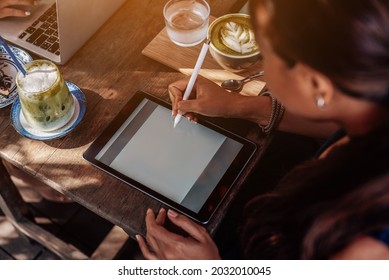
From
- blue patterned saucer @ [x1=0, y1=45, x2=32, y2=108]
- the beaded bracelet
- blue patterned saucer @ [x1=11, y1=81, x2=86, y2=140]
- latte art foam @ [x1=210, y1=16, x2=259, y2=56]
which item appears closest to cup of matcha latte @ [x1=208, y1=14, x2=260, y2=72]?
latte art foam @ [x1=210, y1=16, x2=259, y2=56]

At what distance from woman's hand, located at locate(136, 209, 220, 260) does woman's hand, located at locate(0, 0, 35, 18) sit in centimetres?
73

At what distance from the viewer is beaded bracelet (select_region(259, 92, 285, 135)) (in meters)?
1.12

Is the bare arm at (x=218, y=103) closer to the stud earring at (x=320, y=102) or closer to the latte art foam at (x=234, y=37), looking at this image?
the latte art foam at (x=234, y=37)

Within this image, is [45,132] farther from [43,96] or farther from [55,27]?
[55,27]

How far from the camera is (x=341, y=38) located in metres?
0.70

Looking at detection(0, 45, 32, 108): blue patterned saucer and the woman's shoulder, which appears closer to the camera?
the woman's shoulder

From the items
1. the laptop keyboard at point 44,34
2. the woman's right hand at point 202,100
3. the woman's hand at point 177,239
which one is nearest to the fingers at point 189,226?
the woman's hand at point 177,239

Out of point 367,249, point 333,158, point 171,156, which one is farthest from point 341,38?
point 171,156

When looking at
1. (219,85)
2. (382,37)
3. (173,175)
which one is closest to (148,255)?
(173,175)

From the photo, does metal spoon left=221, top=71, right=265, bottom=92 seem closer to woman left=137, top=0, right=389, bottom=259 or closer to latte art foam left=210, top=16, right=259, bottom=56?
latte art foam left=210, top=16, right=259, bottom=56

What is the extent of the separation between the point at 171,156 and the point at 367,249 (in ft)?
1.55

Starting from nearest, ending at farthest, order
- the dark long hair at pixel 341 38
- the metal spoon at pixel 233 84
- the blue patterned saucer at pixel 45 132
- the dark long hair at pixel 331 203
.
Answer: the dark long hair at pixel 341 38, the dark long hair at pixel 331 203, the blue patterned saucer at pixel 45 132, the metal spoon at pixel 233 84

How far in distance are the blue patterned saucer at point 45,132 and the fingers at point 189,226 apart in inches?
13.4

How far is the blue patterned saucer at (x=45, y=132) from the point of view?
109 cm
